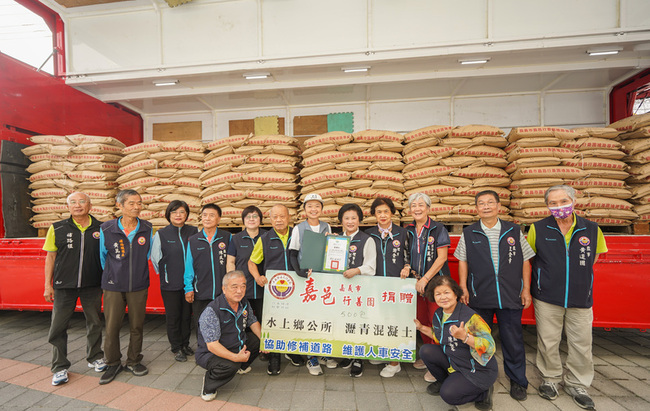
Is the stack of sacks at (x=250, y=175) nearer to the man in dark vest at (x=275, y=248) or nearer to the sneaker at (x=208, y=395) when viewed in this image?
the man in dark vest at (x=275, y=248)

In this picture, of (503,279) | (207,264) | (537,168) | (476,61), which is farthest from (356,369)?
(476,61)

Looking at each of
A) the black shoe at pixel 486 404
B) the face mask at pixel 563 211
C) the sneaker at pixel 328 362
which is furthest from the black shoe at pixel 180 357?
the face mask at pixel 563 211

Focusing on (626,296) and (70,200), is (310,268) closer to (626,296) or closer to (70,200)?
(70,200)

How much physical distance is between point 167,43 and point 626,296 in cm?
703

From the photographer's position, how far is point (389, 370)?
2.89 metres

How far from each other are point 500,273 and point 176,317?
145 inches

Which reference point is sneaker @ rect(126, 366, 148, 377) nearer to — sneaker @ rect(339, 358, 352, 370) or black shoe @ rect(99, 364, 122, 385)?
black shoe @ rect(99, 364, 122, 385)

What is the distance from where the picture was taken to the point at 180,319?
3385mm

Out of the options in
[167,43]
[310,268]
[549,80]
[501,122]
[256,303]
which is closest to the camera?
[310,268]

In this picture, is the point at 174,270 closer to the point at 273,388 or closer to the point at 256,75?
the point at 273,388

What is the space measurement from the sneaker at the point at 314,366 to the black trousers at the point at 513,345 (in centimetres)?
188

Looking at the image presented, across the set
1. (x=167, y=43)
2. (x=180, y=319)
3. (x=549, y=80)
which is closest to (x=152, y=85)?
(x=167, y=43)

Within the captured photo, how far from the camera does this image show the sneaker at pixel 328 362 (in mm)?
3043

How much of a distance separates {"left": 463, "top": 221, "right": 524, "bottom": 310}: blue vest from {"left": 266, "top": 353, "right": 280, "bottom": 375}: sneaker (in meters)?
2.15
